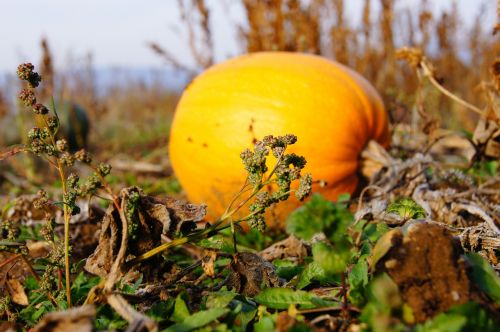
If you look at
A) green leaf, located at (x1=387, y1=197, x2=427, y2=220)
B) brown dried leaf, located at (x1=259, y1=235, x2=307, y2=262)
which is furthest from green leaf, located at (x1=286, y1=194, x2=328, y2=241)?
brown dried leaf, located at (x1=259, y1=235, x2=307, y2=262)

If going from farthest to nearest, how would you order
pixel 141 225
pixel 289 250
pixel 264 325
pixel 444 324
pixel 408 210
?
pixel 289 250, pixel 408 210, pixel 141 225, pixel 264 325, pixel 444 324

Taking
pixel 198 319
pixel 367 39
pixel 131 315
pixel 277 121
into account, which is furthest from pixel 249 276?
pixel 367 39

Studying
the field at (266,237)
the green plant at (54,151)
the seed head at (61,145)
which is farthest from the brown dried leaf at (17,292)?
the seed head at (61,145)

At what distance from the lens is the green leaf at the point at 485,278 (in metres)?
1.17

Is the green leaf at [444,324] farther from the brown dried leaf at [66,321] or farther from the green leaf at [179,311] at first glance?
the brown dried leaf at [66,321]

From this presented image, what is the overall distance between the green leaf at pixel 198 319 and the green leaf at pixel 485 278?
58cm

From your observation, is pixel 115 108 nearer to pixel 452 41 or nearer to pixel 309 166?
pixel 452 41

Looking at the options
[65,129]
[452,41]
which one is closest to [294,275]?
[452,41]

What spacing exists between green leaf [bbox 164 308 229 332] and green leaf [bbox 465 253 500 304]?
58cm

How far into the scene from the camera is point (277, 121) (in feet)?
7.58

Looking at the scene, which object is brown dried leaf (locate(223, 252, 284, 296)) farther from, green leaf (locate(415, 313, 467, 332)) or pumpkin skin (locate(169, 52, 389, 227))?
pumpkin skin (locate(169, 52, 389, 227))

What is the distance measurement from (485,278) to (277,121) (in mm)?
1279

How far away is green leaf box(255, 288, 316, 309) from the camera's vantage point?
1.27 meters

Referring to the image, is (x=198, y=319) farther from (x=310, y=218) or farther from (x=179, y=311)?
(x=310, y=218)
